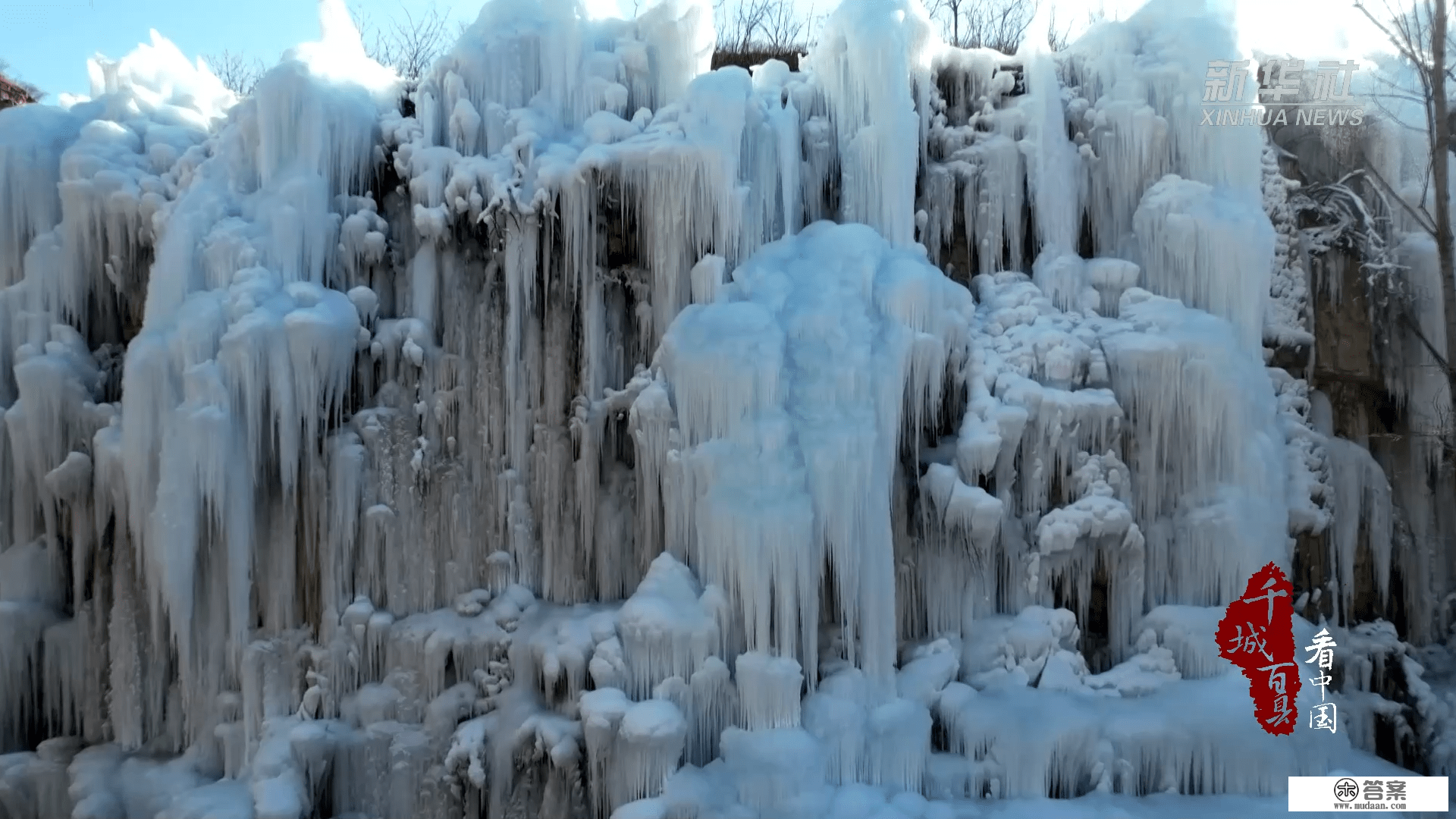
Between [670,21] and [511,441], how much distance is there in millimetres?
3197

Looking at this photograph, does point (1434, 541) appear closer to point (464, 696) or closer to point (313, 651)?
point (464, 696)

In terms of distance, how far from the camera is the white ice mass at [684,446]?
546 centimetres

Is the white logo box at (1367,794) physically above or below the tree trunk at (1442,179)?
below

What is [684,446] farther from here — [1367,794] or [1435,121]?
[1435,121]

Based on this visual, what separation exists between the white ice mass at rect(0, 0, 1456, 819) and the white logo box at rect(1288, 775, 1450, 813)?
0.65 feet

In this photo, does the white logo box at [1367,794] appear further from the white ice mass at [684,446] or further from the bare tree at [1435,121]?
the bare tree at [1435,121]

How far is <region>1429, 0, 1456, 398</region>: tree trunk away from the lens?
6508 mm

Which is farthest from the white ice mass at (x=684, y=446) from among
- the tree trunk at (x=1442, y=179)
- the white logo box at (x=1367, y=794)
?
the tree trunk at (x=1442, y=179)

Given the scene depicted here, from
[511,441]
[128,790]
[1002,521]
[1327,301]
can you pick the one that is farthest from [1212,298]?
[128,790]

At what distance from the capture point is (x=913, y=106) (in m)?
6.75

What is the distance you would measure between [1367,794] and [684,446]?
14.0ft

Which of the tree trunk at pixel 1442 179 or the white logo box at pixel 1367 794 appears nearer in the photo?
the white logo box at pixel 1367 794

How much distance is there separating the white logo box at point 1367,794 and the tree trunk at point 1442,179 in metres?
2.72

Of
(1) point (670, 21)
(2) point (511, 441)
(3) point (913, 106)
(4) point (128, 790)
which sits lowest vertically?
(4) point (128, 790)
